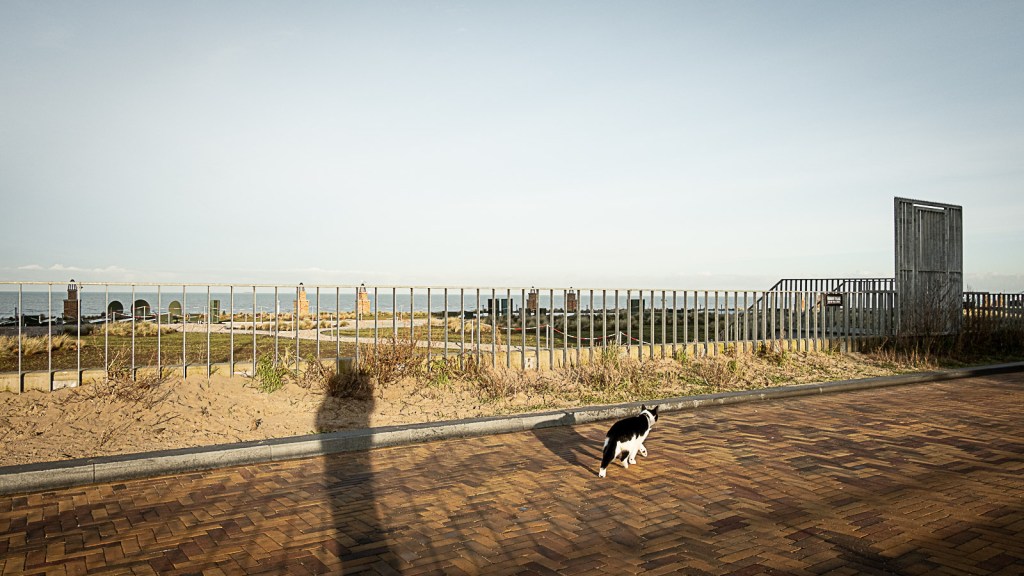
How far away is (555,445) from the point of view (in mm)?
7949

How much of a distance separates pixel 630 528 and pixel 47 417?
673 cm

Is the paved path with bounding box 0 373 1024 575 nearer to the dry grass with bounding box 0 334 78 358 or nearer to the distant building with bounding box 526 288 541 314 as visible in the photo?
the distant building with bounding box 526 288 541 314

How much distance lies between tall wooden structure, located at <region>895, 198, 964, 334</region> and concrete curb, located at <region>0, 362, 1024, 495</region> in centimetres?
1315

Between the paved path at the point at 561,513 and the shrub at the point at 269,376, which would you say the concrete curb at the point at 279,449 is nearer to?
the paved path at the point at 561,513

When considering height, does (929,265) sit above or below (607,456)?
above

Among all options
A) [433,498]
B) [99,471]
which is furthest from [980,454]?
[99,471]

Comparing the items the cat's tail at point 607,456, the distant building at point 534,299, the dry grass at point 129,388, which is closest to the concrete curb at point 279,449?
the dry grass at point 129,388

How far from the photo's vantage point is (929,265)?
22656 millimetres

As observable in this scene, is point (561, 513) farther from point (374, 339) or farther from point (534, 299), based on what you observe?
point (534, 299)

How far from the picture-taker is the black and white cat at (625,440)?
Answer: 257 inches

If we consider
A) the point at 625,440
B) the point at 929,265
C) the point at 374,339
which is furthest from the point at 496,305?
the point at 929,265

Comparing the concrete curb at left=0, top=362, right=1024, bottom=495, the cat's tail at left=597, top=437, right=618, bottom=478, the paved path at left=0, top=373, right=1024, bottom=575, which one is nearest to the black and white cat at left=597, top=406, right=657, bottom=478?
the cat's tail at left=597, top=437, right=618, bottom=478

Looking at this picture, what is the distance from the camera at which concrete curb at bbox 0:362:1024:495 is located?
6039 millimetres

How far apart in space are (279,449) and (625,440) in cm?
352
